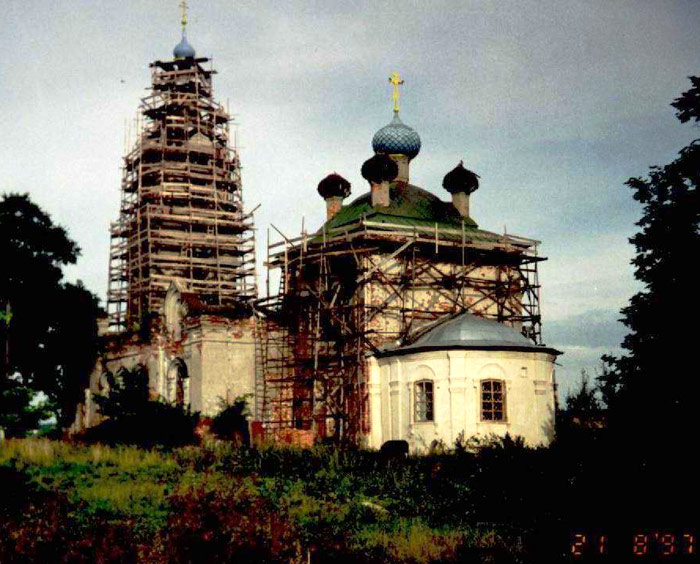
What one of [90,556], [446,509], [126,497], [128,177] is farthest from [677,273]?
[128,177]

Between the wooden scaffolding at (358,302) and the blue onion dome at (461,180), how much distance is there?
2.47 m

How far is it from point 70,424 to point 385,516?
28.1 m

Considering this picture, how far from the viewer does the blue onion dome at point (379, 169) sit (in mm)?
32438

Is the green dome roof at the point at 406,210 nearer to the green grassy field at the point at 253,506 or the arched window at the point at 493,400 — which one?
the arched window at the point at 493,400

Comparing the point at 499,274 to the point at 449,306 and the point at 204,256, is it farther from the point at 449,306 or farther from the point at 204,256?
the point at 204,256

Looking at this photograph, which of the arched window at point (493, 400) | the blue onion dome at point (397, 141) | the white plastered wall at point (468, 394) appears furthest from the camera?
the blue onion dome at point (397, 141)

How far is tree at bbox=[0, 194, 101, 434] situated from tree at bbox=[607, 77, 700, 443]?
19013mm

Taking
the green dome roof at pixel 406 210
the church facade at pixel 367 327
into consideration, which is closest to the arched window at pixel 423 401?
the church facade at pixel 367 327

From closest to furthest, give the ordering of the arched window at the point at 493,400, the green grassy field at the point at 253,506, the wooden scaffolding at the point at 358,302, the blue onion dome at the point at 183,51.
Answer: the green grassy field at the point at 253,506 < the arched window at the point at 493,400 < the wooden scaffolding at the point at 358,302 < the blue onion dome at the point at 183,51

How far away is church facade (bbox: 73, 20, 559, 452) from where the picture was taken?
26969mm

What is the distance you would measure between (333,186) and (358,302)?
800 cm
